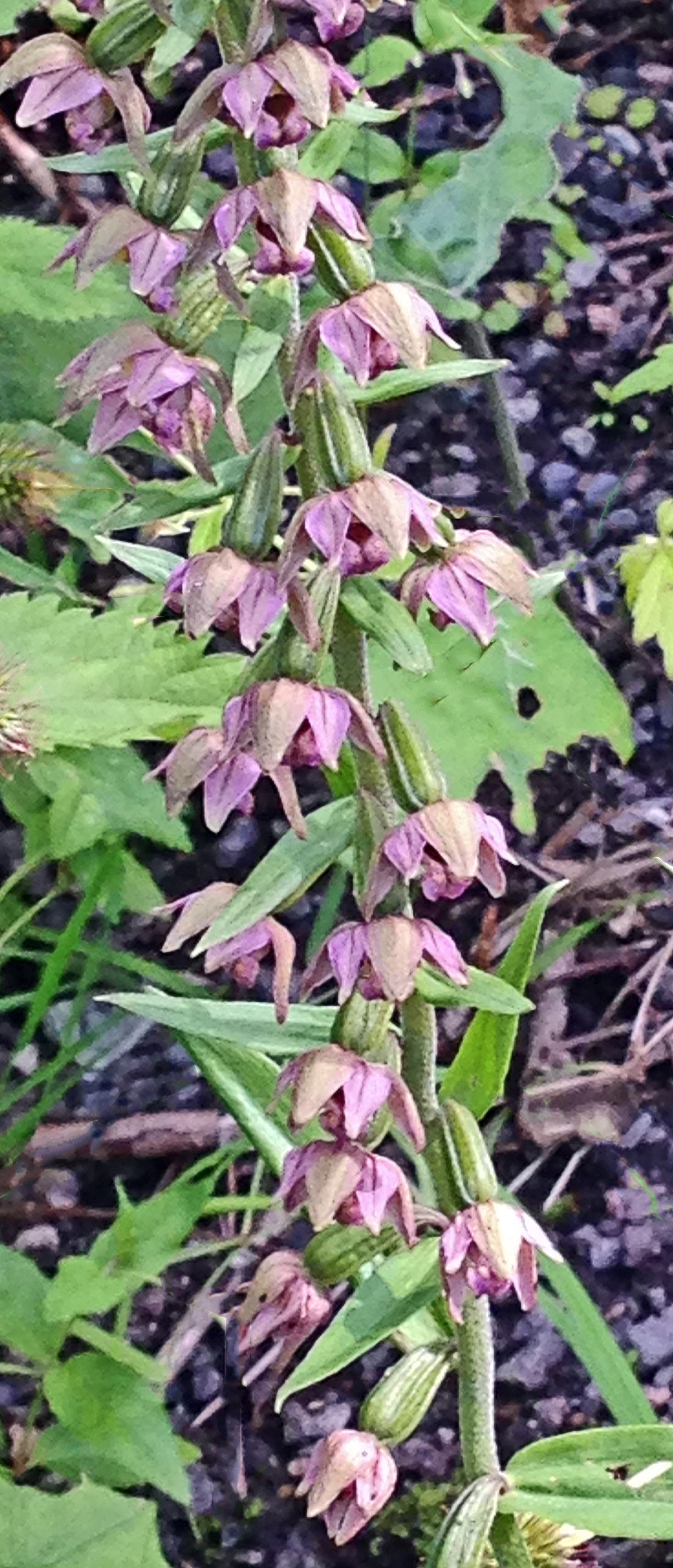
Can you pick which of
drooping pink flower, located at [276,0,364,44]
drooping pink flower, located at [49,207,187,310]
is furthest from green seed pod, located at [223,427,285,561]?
drooping pink flower, located at [276,0,364,44]

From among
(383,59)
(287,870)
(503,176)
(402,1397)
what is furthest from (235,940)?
(383,59)

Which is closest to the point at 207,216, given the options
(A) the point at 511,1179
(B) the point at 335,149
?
(B) the point at 335,149

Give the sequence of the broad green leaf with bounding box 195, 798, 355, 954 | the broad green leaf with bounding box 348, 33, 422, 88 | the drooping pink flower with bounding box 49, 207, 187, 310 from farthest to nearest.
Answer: the broad green leaf with bounding box 348, 33, 422, 88 < the broad green leaf with bounding box 195, 798, 355, 954 < the drooping pink flower with bounding box 49, 207, 187, 310

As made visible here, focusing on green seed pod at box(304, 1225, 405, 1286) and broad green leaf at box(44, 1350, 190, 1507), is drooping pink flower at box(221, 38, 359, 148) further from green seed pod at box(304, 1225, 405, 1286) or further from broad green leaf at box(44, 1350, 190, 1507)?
broad green leaf at box(44, 1350, 190, 1507)

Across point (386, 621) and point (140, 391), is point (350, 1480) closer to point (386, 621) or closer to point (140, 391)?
point (386, 621)

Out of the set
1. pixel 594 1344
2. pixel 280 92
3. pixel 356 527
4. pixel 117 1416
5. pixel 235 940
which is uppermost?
pixel 280 92

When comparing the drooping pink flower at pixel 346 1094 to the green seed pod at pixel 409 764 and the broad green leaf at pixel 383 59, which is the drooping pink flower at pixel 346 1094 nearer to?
the green seed pod at pixel 409 764

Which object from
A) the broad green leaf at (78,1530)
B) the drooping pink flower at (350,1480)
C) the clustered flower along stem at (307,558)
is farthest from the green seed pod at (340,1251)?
the broad green leaf at (78,1530)
